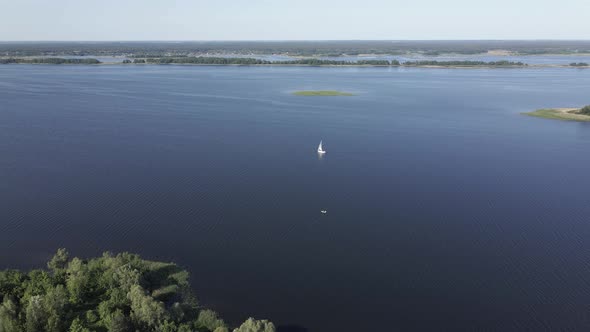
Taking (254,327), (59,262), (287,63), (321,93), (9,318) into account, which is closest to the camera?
(254,327)

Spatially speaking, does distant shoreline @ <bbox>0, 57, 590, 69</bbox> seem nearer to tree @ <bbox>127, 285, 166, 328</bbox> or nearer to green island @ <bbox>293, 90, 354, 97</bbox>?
green island @ <bbox>293, 90, 354, 97</bbox>

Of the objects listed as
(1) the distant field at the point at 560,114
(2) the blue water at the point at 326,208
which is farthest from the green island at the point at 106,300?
(1) the distant field at the point at 560,114

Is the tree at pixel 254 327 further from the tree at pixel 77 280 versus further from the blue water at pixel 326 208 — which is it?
the tree at pixel 77 280

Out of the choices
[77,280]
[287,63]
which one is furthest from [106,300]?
[287,63]

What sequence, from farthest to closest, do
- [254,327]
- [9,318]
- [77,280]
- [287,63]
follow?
[287,63], [77,280], [9,318], [254,327]

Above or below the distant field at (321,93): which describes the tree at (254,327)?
below

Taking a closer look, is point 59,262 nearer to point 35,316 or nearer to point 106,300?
point 106,300
